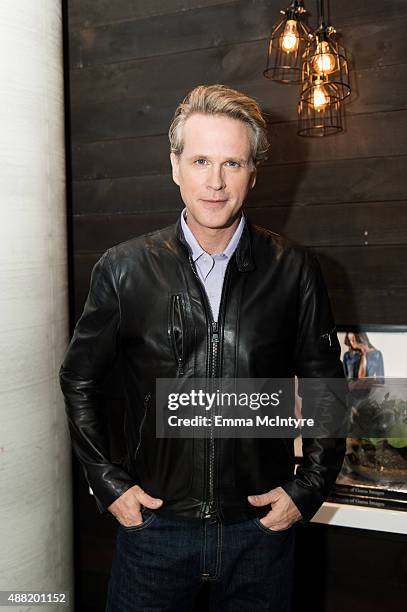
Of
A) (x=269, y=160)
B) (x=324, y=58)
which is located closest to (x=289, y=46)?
(x=324, y=58)

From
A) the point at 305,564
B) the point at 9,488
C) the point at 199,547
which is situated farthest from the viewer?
the point at 305,564

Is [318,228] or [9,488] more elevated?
[318,228]

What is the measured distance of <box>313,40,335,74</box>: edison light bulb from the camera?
1858 mm

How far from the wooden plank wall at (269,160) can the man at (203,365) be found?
2.02 feet

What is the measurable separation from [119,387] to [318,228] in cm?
95

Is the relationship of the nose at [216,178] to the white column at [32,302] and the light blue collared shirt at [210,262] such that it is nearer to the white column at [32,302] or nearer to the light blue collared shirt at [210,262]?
the light blue collared shirt at [210,262]

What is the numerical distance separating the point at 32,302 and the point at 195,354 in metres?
0.74

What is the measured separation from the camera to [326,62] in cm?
186

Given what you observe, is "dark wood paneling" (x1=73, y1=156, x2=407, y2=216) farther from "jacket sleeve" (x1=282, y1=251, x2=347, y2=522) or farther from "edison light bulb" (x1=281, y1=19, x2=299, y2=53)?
"jacket sleeve" (x1=282, y1=251, x2=347, y2=522)

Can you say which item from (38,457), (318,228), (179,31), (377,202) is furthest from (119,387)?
(179,31)

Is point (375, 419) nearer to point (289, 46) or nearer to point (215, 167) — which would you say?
point (215, 167)

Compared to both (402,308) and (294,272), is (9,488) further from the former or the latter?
(402,308)

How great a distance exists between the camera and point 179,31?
7.36ft

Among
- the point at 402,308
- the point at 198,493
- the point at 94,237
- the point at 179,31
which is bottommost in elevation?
the point at 198,493
